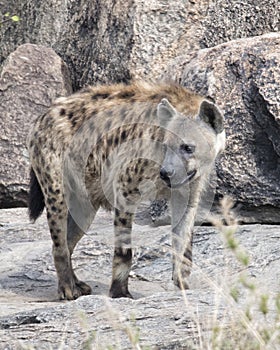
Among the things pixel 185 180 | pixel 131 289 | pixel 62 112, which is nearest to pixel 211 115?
pixel 185 180

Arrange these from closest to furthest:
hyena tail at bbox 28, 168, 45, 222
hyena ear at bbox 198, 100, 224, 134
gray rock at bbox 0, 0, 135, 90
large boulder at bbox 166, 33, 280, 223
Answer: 1. hyena ear at bbox 198, 100, 224, 134
2. hyena tail at bbox 28, 168, 45, 222
3. large boulder at bbox 166, 33, 280, 223
4. gray rock at bbox 0, 0, 135, 90

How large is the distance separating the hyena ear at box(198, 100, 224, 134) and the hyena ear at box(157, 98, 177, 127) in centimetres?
14

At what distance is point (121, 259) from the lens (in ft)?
17.3

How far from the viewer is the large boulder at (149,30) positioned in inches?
305

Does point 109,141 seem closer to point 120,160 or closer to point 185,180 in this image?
point 120,160

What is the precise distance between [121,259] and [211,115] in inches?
34.3

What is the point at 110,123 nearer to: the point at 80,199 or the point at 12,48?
the point at 80,199

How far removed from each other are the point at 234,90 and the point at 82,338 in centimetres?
330

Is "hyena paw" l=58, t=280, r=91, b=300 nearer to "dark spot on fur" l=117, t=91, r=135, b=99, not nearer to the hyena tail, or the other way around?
the hyena tail

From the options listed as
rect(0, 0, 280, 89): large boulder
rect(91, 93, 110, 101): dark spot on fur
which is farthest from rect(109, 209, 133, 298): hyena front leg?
rect(0, 0, 280, 89): large boulder

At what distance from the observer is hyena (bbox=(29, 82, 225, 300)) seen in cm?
525

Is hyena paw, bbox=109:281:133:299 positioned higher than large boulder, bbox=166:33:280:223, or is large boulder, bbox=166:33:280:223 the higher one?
large boulder, bbox=166:33:280:223

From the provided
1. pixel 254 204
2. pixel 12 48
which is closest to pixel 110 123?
pixel 254 204

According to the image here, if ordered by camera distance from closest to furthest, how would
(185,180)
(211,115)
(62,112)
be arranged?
(185,180) → (211,115) → (62,112)
